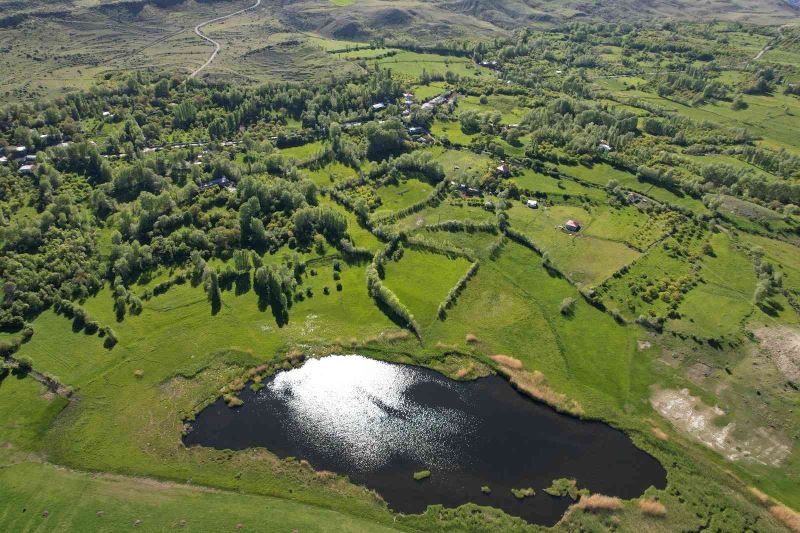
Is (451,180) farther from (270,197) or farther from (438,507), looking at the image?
(438,507)

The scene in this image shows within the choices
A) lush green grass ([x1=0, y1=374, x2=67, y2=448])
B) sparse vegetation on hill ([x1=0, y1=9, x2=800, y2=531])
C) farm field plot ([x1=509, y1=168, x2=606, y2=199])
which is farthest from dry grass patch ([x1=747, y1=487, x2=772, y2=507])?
lush green grass ([x1=0, y1=374, x2=67, y2=448])

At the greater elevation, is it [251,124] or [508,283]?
[251,124]

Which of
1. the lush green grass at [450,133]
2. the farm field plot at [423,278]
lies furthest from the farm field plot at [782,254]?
the lush green grass at [450,133]

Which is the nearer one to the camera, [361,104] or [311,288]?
[311,288]

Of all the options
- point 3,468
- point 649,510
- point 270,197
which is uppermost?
point 270,197

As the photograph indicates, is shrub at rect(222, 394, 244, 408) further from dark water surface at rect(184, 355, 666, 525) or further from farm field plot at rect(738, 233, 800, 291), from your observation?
farm field plot at rect(738, 233, 800, 291)

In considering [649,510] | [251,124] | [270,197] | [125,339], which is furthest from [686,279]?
[251,124]

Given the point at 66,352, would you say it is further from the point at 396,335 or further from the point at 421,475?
the point at 421,475

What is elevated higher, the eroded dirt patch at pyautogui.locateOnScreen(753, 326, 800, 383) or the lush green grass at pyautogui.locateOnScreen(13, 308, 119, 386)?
the lush green grass at pyautogui.locateOnScreen(13, 308, 119, 386)
